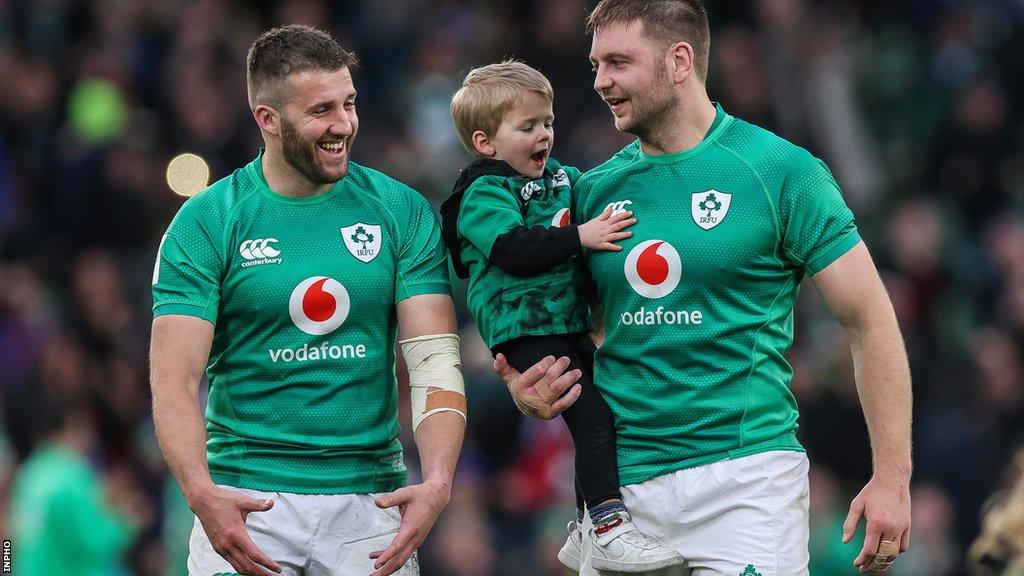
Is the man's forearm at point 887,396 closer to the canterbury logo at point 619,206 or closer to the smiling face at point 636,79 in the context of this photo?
the canterbury logo at point 619,206

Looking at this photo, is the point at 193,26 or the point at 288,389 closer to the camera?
the point at 288,389

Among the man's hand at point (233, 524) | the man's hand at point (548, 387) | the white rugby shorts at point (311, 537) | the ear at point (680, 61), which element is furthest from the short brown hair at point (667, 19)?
the man's hand at point (233, 524)

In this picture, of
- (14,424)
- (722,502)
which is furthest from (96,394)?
(722,502)

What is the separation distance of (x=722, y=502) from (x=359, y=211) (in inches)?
62.0

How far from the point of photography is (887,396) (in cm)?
545

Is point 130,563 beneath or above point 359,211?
beneath

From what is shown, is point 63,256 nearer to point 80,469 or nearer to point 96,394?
point 96,394

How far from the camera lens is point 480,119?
5910mm

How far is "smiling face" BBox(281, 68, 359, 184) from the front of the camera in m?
5.80

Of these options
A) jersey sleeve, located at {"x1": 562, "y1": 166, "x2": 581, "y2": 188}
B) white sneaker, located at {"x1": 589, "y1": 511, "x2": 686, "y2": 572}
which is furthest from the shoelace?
jersey sleeve, located at {"x1": 562, "y1": 166, "x2": 581, "y2": 188}

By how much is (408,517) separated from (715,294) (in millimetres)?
1217

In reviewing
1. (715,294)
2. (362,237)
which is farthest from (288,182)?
(715,294)

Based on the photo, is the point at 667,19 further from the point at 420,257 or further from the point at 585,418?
the point at 585,418

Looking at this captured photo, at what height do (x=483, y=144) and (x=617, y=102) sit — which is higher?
(x=617, y=102)
